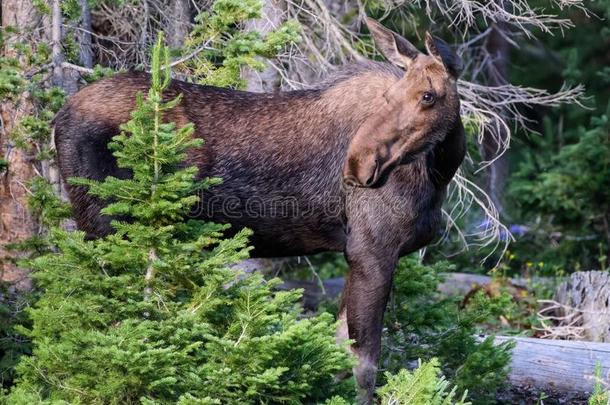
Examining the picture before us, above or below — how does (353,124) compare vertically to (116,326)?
above

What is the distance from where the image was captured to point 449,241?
11.2 m

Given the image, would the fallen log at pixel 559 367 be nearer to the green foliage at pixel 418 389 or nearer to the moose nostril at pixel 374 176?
A: the moose nostril at pixel 374 176

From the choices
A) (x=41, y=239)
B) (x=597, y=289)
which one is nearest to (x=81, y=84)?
(x=41, y=239)

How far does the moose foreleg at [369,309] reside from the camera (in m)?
6.09

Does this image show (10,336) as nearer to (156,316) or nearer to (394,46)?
(156,316)

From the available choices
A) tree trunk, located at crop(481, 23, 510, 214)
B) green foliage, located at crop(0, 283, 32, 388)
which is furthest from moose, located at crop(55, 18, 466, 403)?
tree trunk, located at crop(481, 23, 510, 214)

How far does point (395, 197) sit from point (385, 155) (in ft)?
1.55

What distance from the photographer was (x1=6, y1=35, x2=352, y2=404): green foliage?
4527 mm

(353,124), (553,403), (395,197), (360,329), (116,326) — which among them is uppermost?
(353,124)

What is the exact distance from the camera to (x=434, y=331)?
662 cm

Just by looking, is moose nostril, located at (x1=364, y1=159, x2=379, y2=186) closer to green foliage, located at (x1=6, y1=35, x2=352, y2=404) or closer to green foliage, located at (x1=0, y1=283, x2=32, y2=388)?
green foliage, located at (x1=6, y1=35, x2=352, y2=404)

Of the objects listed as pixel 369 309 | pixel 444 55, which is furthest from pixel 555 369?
Answer: pixel 444 55

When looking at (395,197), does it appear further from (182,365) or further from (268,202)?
(182,365)

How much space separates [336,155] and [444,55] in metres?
0.93
